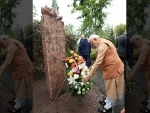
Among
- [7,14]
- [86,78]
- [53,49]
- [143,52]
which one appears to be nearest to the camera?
[143,52]

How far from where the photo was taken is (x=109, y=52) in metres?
3.39

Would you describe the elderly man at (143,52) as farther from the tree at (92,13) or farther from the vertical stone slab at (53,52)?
the vertical stone slab at (53,52)

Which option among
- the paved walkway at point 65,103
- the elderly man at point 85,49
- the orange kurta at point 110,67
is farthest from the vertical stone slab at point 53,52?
the orange kurta at point 110,67

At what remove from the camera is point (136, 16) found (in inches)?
104

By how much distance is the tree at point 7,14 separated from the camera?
296cm

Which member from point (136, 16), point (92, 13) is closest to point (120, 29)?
point (92, 13)

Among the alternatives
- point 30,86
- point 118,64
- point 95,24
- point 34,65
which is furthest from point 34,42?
point 118,64

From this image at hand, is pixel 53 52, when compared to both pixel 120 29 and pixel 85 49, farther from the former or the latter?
pixel 120 29

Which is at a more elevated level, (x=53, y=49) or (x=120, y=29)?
(x=120, y=29)

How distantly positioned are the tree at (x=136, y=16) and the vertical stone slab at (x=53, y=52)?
116cm

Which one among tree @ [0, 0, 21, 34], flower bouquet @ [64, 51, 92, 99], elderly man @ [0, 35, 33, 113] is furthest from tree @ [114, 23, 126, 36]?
tree @ [0, 0, 21, 34]

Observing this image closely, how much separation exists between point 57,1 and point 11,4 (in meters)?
0.74

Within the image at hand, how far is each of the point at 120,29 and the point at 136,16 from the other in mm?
823

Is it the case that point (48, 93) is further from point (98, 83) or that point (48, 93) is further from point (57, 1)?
point (57, 1)
